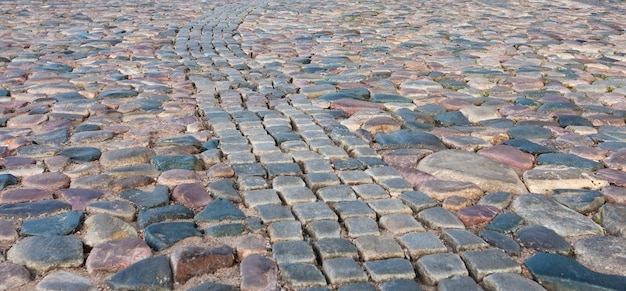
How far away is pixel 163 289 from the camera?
200 centimetres

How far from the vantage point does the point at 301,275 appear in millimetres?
2074

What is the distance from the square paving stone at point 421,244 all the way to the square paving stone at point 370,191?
0.37 meters

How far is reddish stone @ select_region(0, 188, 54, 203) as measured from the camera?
8.54 ft

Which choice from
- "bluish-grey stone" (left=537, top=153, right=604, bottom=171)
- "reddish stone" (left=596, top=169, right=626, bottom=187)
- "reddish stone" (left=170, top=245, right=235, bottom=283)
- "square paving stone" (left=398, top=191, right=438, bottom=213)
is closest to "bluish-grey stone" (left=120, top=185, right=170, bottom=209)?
"reddish stone" (left=170, top=245, right=235, bottom=283)

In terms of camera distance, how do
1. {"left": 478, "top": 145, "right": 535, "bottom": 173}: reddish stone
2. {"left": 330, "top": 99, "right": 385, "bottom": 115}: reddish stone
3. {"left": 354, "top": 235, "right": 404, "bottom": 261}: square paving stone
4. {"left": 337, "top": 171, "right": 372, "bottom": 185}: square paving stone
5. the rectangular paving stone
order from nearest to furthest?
{"left": 354, "top": 235, "right": 404, "bottom": 261}: square paving stone < the rectangular paving stone < {"left": 337, "top": 171, "right": 372, "bottom": 185}: square paving stone < {"left": 478, "top": 145, "right": 535, "bottom": 173}: reddish stone < {"left": 330, "top": 99, "right": 385, "bottom": 115}: reddish stone

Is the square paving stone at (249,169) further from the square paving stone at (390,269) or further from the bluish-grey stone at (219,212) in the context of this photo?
the square paving stone at (390,269)

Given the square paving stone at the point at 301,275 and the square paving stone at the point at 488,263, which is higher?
the square paving stone at the point at 488,263

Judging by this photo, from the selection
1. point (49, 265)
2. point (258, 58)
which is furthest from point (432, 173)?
point (258, 58)

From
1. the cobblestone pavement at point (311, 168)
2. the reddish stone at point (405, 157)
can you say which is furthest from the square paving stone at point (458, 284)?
the reddish stone at point (405, 157)

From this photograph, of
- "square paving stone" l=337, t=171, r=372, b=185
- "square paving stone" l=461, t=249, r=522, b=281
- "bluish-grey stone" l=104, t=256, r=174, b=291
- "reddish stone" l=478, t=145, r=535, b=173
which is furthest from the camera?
"reddish stone" l=478, t=145, r=535, b=173

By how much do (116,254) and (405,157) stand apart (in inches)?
63.5

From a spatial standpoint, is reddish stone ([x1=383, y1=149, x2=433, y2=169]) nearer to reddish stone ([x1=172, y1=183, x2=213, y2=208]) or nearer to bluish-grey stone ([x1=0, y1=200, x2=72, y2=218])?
reddish stone ([x1=172, y1=183, x2=213, y2=208])

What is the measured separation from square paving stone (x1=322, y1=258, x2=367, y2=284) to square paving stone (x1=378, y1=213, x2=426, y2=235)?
0.33 metres

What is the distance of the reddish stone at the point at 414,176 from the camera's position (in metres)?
2.91
